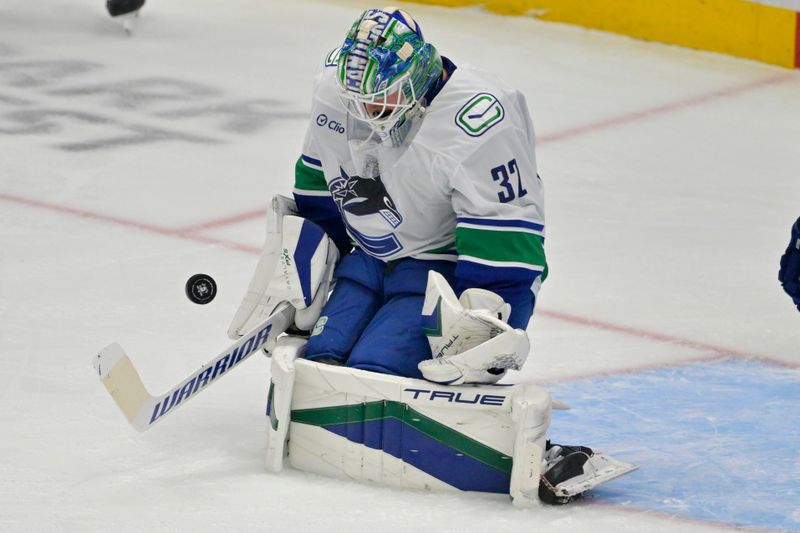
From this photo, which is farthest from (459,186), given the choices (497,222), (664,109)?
(664,109)

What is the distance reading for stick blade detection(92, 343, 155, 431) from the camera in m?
2.98

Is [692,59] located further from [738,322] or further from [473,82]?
[473,82]

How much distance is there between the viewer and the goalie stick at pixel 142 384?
2982 millimetres

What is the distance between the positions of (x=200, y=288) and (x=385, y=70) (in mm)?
603

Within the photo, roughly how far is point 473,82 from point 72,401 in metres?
1.05

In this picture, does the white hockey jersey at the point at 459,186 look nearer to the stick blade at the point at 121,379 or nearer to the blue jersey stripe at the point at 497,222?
the blue jersey stripe at the point at 497,222

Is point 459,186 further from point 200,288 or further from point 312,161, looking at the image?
Result: point 200,288

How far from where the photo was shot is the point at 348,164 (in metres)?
3.04

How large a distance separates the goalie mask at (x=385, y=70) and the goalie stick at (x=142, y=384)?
19.0 inches

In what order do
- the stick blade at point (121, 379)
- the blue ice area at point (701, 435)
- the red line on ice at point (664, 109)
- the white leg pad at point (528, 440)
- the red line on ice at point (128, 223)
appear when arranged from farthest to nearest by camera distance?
1. the red line on ice at point (664, 109)
2. the red line on ice at point (128, 223)
3. the stick blade at point (121, 379)
4. the blue ice area at point (701, 435)
5. the white leg pad at point (528, 440)

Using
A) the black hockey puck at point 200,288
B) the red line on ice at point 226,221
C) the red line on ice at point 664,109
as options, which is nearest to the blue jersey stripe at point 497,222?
the black hockey puck at point 200,288

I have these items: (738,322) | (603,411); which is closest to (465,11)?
(738,322)

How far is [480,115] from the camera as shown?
2.84m

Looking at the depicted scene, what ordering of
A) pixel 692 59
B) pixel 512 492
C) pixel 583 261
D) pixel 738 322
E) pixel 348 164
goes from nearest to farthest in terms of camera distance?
pixel 512 492 → pixel 348 164 → pixel 738 322 → pixel 583 261 → pixel 692 59
